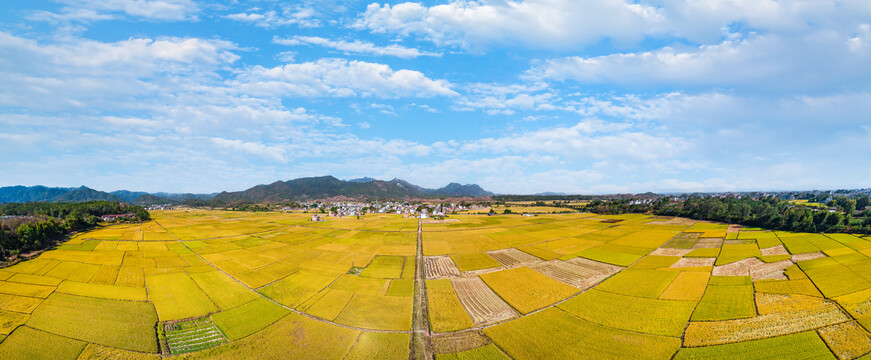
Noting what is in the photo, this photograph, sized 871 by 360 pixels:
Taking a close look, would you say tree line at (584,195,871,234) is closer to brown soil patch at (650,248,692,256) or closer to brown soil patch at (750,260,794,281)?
brown soil patch at (750,260,794,281)

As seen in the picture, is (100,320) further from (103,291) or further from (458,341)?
(458,341)

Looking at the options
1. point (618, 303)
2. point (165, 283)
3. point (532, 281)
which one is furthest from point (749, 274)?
point (165, 283)

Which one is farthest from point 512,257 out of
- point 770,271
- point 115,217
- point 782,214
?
point 115,217

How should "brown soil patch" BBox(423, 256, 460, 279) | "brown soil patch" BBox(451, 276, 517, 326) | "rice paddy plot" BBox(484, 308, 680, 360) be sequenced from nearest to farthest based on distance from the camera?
"rice paddy plot" BBox(484, 308, 680, 360), "brown soil patch" BBox(451, 276, 517, 326), "brown soil patch" BBox(423, 256, 460, 279)

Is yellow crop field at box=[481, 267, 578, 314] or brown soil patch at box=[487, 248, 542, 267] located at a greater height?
brown soil patch at box=[487, 248, 542, 267]

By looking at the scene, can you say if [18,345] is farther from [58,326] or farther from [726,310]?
[726,310]

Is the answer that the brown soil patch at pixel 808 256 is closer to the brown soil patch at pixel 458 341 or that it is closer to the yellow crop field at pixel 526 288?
the yellow crop field at pixel 526 288

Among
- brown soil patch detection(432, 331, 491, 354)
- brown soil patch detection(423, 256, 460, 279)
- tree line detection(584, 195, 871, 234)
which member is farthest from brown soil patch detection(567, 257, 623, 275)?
tree line detection(584, 195, 871, 234)

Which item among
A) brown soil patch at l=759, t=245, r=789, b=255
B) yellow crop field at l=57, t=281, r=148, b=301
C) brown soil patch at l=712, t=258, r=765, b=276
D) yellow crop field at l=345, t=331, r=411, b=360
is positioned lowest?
yellow crop field at l=345, t=331, r=411, b=360
